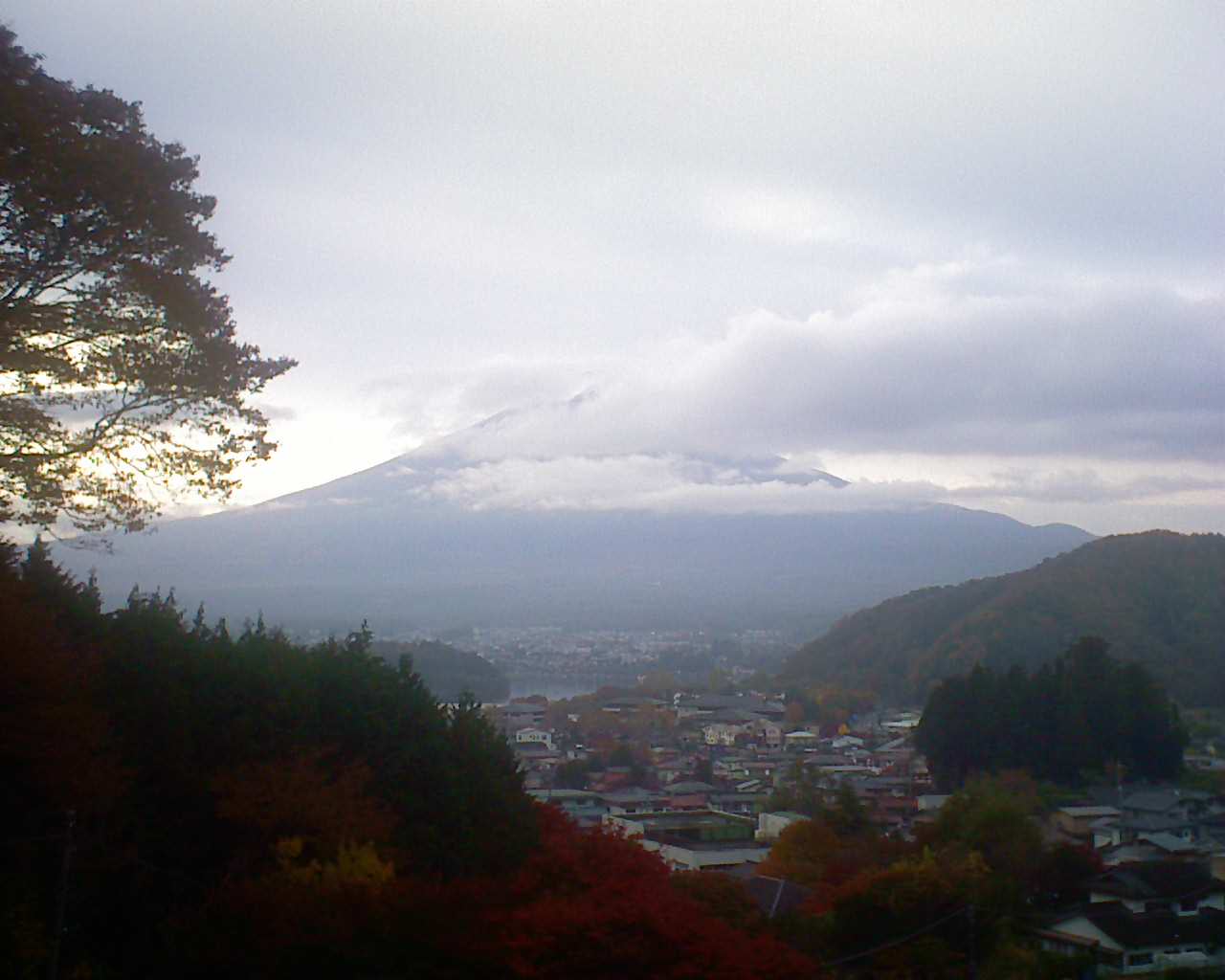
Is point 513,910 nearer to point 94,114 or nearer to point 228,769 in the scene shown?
point 228,769

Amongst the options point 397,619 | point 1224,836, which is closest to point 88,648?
point 1224,836

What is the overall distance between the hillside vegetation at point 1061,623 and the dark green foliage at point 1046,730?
12000 mm

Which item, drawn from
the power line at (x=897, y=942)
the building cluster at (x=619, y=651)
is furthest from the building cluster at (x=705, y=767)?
the building cluster at (x=619, y=651)

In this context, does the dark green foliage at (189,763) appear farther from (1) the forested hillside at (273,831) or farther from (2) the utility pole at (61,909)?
(2) the utility pole at (61,909)

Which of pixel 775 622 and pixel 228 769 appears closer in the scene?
pixel 228 769

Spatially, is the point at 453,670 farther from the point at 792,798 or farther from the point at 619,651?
the point at 619,651

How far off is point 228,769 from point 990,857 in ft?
31.1

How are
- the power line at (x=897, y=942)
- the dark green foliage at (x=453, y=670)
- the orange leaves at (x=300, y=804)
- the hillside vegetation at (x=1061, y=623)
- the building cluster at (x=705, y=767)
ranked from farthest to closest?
the hillside vegetation at (x=1061, y=623)
the dark green foliage at (x=453, y=670)
the building cluster at (x=705, y=767)
the power line at (x=897, y=942)
the orange leaves at (x=300, y=804)

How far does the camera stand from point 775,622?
72.4 m

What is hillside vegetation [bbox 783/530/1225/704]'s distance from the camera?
3675cm

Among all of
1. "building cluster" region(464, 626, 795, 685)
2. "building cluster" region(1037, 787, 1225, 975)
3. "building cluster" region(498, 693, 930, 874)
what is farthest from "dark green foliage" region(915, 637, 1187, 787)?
"building cluster" region(464, 626, 795, 685)

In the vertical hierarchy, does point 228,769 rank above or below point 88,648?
below

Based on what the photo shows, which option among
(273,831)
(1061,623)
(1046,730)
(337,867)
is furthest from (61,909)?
(1061,623)

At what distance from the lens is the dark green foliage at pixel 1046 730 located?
75.0 ft
